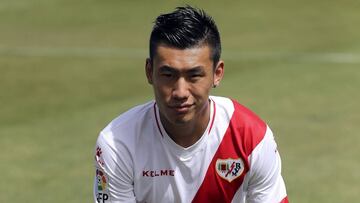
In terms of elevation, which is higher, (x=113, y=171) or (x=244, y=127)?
(x=244, y=127)

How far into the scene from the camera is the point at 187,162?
5535 mm

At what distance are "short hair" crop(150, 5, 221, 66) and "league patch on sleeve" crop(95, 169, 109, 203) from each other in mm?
976

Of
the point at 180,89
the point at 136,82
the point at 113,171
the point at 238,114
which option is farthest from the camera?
the point at 136,82

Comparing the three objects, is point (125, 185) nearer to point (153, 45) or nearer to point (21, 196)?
point (153, 45)

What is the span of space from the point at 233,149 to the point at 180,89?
2.52 feet

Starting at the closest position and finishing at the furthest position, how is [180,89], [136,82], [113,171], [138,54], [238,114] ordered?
1. [180,89]
2. [113,171]
3. [238,114]
4. [136,82]
5. [138,54]

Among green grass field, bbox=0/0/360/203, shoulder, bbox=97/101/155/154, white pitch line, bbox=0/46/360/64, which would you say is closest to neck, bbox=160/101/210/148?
shoulder, bbox=97/101/155/154

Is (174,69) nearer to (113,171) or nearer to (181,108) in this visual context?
(181,108)

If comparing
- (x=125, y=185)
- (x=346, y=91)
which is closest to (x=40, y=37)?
(x=346, y=91)

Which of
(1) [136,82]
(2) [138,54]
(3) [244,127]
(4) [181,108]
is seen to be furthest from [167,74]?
(2) [138,54]

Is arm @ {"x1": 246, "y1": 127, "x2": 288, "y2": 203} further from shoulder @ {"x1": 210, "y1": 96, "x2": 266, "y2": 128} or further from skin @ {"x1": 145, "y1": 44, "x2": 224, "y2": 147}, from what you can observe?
skin @ {"x1": 145, "y1": 44, "x2": 224, "y2": 147}

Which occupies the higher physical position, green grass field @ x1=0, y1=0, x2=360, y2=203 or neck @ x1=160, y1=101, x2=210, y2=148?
neck @ x1=160, y1=101, x2=210, y2=148

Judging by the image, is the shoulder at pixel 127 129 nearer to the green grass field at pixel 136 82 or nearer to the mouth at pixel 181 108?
the mouth at pixel 181 108

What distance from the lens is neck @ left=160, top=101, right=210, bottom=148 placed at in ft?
17.8
